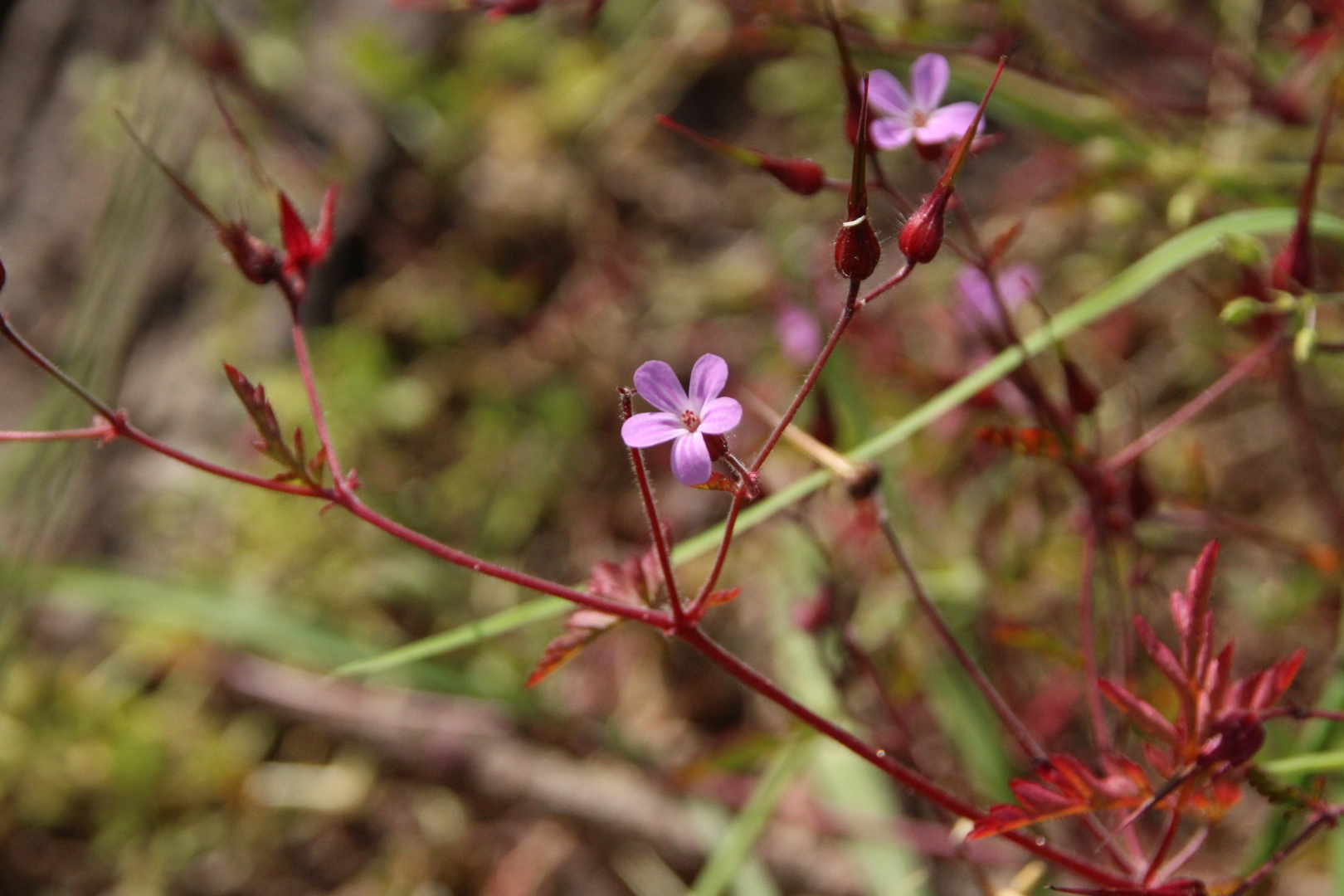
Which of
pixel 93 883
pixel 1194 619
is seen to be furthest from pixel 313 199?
pixel 1194 619

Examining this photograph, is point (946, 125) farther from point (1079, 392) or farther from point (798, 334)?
point (798, 334)

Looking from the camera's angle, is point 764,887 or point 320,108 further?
point 320,108

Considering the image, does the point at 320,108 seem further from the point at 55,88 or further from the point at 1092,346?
the point at 1092,346

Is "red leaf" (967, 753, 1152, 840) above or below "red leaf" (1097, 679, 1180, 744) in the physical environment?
below

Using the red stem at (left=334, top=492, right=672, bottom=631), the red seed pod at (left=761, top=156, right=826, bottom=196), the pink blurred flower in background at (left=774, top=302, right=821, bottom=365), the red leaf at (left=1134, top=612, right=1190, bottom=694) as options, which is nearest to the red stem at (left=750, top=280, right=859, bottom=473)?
the red stem at (left=334, top=492, right=672, bottom=631)

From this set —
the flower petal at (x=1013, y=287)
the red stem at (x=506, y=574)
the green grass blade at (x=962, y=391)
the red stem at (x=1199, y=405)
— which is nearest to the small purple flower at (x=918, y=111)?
the green grass blade at (x=962, y=391)

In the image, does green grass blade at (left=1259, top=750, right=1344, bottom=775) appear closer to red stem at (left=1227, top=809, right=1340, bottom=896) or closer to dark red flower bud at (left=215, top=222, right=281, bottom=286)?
red stem at (left=1227, top=809, right=1340, bottom=896)

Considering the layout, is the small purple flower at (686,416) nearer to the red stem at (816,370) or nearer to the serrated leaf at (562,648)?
the red stem at (816,370)
